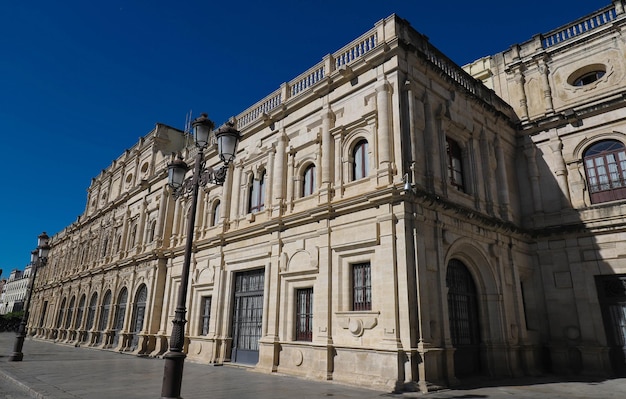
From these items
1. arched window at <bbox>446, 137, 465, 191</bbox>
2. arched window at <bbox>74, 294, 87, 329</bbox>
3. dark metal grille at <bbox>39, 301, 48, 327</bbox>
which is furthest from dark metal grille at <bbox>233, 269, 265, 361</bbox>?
dark metal grille at <bbox>39, 301, 48, 327</bbox>

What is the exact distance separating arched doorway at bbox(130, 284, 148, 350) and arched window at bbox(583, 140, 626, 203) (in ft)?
70.3

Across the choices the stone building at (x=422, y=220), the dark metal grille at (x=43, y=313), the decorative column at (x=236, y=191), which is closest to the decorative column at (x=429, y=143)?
the stone building at (x=422, y=220)

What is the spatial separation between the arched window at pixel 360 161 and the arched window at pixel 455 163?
2939mm

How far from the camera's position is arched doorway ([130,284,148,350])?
73.1ft

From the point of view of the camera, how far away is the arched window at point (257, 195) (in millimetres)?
16548

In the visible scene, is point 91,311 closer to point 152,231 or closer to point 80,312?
point 80,312

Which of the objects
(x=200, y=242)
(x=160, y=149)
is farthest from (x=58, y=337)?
(x=200, y=242)

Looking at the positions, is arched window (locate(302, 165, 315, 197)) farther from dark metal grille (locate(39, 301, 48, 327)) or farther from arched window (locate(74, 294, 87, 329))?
dark metal grille (locate(39, 301, 48, 327))

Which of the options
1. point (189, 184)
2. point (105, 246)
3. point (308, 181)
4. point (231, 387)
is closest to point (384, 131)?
point (308, 181)

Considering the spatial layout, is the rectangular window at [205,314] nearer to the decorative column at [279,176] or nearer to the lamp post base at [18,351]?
the decorative column at [279,176]

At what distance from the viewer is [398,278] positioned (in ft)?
34.2

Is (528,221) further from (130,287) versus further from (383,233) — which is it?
(130,287)

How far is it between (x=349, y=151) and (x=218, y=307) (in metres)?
8.22

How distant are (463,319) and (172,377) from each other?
928 centimetres
